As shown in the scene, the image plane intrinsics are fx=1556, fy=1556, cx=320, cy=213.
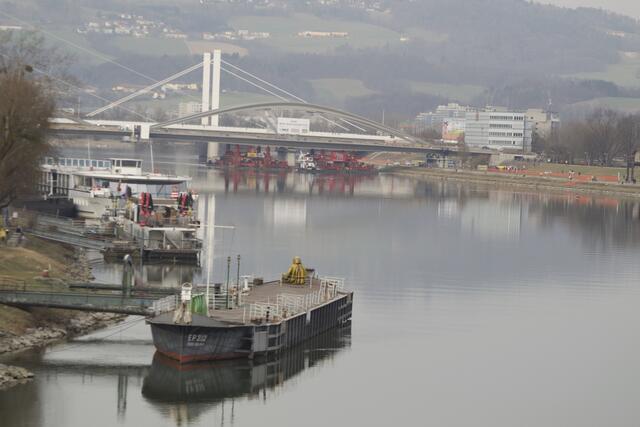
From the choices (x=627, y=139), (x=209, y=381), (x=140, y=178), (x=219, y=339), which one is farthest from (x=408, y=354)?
(x=627, y=139)

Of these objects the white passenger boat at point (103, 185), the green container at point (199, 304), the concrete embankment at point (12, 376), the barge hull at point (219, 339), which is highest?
the white passenger boat at point (103, 185)

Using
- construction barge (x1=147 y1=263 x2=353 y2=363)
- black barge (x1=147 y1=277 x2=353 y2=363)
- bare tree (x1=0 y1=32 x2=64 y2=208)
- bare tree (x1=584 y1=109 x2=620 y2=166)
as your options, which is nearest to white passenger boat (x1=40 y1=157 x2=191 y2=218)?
bare tree (x1=0 y1=32 x2=64 y2=208)

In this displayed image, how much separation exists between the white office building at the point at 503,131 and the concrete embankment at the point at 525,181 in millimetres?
25854

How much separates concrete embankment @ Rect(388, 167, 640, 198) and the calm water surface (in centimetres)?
4067

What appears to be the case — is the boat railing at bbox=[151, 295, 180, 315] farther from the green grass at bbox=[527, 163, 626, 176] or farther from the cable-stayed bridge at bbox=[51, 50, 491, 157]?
the green grass at bbox=[527, 163, 626, 176]

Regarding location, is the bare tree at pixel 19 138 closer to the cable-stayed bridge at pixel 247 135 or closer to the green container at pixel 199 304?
the green container at pixel 199 304

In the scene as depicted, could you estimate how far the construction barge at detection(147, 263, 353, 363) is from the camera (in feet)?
89.2

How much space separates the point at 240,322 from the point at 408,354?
4094mm

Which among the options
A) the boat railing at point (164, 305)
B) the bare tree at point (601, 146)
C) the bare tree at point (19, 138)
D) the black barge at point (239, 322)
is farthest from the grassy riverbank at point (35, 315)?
the bare tree at point (601, 146)

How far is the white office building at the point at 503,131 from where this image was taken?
493 feet

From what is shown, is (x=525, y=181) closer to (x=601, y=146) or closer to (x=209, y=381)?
(x=601, y=146)

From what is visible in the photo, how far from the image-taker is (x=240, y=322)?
92.3 ft

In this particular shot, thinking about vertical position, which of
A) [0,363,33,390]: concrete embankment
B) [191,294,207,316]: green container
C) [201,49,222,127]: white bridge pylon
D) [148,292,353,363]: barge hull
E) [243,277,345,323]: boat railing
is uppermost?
[201,49,222,127]: white bridge pylon

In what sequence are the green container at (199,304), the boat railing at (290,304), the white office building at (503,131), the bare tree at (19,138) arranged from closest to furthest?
the green container at (199,304), the boat railing at (290,304), the bare tree at (19,138), the white office building at (503,131)
